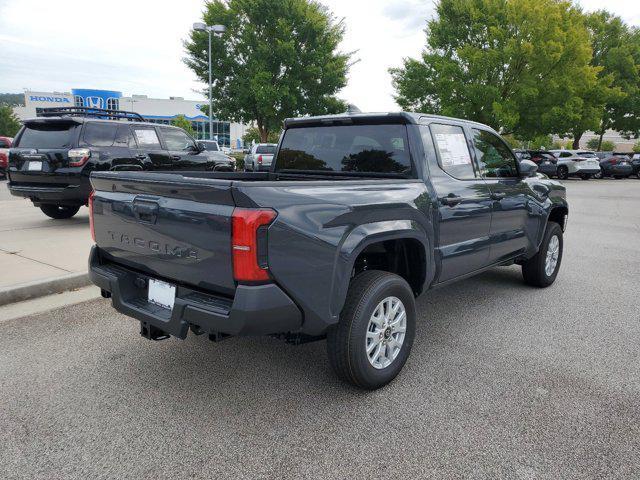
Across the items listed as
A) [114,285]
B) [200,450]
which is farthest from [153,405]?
[114,285]

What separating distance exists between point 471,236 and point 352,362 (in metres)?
Answer: 1.76

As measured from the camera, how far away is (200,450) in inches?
97.1

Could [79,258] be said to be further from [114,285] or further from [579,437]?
[579,437]

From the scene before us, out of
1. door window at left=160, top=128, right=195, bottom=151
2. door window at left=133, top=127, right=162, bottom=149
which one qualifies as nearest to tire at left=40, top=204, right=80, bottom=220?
door window at left=133, top=127, right=162, bottom=149

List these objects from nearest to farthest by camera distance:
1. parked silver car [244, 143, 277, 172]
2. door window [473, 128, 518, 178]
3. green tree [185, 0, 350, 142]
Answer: door window [473, 128, 518, 178] < parked silver car [244, 143, 277, 172] < green tree [185, 0, 350, 142]

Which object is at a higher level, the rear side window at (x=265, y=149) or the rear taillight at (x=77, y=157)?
the rear taillight at (x=77, y=157)

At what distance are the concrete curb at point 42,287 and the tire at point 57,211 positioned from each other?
179 inches

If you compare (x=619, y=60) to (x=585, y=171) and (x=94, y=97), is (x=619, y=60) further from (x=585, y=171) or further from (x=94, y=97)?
(x=94, y=97)

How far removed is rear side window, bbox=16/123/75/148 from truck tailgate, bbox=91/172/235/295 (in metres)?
5.91

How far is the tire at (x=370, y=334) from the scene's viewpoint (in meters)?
2.87

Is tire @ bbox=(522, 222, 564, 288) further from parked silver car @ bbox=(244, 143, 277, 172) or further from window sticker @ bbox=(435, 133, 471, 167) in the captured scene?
parked silver car @ bbox=(244, 143, 277, 172)

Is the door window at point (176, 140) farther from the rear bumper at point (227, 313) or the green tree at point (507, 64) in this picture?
the green tree at point (507, 64)

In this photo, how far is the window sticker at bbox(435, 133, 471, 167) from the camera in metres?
3.82

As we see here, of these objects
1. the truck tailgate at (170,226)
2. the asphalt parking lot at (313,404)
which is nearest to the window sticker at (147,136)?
the asphalt parking lot at (313,404)
